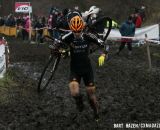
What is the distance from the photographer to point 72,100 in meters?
12.9

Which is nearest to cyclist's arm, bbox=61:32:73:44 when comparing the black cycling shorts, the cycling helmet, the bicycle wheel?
the cycling helmet

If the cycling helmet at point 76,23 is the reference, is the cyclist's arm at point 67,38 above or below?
below

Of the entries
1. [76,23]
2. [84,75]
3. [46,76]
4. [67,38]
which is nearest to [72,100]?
[84,75]

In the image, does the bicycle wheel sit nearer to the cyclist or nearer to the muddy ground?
the muddy ground

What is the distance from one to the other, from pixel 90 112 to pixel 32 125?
5.79 feet

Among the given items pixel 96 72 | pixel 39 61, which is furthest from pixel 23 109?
pixel 39 61

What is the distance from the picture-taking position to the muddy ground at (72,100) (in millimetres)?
10516

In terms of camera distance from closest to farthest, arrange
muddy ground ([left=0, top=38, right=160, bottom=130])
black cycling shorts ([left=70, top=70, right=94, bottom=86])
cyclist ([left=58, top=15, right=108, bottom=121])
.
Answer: muddy ground ([left=0, top=38, right=160, bottom=130])
cyclist ([left=58, top=15, right=108, bottom=121])
black cycling shorts ([left=70, top=70, right=94, bottom=86])

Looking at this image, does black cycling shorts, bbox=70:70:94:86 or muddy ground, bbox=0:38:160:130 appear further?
black cycling shorts, bbox=70:70:94:86

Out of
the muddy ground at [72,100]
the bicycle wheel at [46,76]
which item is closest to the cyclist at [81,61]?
the muddy ground at [72,100]

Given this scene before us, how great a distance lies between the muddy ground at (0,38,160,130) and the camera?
10516 mm

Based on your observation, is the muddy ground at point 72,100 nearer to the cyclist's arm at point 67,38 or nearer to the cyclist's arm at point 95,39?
the cyclist's arm at point 95,39

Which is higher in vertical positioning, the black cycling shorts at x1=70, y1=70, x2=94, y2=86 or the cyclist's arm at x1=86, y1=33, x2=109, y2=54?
the cyclist's arm at x1=86, y1=33, x2=109, y2=54

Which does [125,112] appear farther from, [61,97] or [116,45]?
→ [116,45]
